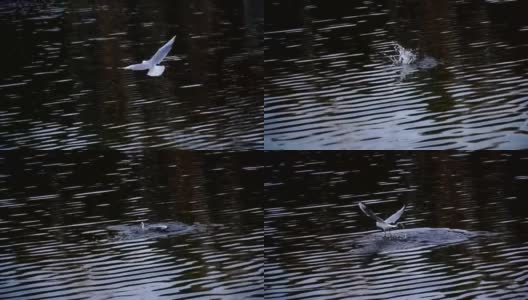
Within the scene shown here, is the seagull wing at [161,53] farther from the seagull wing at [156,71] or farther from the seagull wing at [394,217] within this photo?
the seagull wing at [394,217]

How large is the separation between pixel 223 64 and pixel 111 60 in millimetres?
239

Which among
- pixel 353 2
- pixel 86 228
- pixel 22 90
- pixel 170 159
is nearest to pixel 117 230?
pixel 86 228

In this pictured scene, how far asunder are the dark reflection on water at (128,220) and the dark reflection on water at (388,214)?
6 centimetres

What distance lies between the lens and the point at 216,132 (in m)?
1.89

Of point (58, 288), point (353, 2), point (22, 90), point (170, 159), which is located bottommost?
point (58, 288)

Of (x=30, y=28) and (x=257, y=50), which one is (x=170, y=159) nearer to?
(x=257, y=50)

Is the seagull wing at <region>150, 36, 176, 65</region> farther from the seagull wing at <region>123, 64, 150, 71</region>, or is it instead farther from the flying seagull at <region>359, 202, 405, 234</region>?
the flying seagull at <region>359, 202, 405, 234</region>

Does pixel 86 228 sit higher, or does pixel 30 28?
pixel 30 28

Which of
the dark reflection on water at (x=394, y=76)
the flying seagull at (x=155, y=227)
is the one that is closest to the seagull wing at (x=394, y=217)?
the dark reflection on water at (x=394, y=76)

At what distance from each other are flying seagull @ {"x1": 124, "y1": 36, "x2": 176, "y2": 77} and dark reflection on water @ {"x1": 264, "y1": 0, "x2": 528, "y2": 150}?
21 centimetres

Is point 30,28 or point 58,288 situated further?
point 30,28

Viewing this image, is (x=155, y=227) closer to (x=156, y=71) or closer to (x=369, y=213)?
(x=156, y=71)

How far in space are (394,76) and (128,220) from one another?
0.61 meters

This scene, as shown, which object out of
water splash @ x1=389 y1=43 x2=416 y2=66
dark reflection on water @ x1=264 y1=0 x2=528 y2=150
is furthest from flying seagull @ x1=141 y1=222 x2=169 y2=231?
water splash @ x1=389 y1=43 x2=416 y2=66
